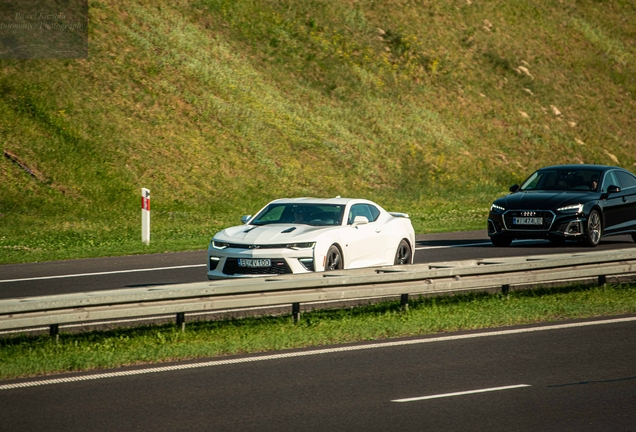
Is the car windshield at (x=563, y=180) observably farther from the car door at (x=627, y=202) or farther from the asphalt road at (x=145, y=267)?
the asphalt road at (x=145, y=267)

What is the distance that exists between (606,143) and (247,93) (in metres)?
19.0

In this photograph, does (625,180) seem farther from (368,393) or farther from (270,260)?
(368,393)

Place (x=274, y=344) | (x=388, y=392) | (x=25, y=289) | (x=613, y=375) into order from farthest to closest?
(x=25, y=289)
(x=274, y=344)
(x=613, y=375)
(x=388, y=392)

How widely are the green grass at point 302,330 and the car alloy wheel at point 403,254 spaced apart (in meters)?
2.34

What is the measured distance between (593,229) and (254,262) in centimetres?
887

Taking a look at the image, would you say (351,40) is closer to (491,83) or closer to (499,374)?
(491,83)

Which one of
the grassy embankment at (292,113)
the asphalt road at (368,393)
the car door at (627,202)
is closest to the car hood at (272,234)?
the asphalt road at (368,393)

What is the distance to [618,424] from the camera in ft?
22.4

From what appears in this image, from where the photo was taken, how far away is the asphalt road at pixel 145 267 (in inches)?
587

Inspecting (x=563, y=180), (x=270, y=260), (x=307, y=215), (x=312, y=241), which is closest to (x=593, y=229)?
(x=563, y=180)

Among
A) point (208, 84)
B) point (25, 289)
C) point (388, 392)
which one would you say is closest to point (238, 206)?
point (208, 84)

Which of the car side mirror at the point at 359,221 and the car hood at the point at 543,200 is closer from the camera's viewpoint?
the car side mirror at the point at 359,221

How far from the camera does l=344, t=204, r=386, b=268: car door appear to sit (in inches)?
561

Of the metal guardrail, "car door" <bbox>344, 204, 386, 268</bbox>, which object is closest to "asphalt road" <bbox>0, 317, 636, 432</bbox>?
the metal guardrail
